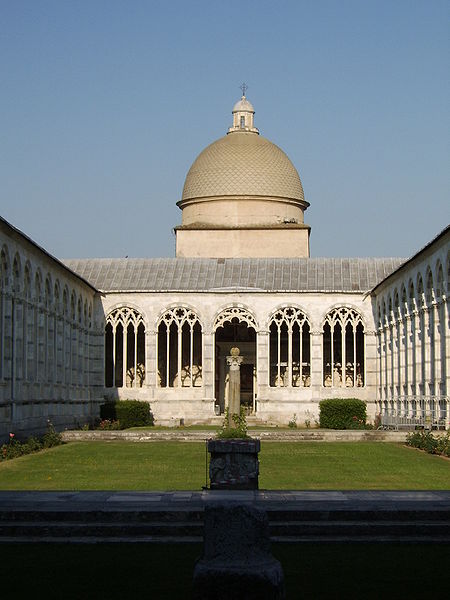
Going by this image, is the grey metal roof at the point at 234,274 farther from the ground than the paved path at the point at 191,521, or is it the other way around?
the grey metal roof at the point at 234,274

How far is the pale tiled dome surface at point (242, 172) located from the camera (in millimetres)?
61188

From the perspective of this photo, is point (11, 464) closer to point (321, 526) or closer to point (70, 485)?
point (70, 485)

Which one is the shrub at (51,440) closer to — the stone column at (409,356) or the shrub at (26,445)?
the shrub at (26,445)

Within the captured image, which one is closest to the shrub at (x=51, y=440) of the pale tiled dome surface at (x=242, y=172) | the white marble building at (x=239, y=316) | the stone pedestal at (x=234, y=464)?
the white marble building at (x=239, y=316)

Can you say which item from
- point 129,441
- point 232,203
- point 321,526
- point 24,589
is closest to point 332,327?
point 232,203

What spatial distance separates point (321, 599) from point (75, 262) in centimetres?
4741

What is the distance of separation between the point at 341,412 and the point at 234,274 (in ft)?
32.4

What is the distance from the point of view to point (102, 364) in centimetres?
5353

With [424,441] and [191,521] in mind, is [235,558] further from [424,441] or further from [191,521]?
[424,441]

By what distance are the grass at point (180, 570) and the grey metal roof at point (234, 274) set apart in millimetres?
40042

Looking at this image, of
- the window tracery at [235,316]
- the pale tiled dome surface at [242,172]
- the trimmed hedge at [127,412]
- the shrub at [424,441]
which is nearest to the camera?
the shrub at [424,441]

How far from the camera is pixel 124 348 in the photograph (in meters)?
53.4

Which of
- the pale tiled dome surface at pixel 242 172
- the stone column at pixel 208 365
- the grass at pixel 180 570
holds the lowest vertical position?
the grass at pixel 180 570

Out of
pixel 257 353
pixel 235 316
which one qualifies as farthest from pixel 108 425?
pixel 235 316
